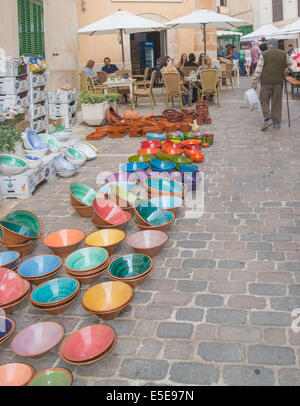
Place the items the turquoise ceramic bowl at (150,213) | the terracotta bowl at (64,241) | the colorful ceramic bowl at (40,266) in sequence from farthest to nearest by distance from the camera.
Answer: the turquoise ceramic bowl at (150,213)
the terracotta bowl at (64,241)
the colorful ceramic bowl at (40,266)

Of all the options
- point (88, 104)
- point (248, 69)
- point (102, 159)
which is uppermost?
point (248, 69)

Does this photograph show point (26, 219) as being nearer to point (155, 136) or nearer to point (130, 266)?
point (130, 266)

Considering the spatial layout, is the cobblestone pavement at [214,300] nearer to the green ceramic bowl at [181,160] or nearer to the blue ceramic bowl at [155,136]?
the green ceramic bowl at [181,160]

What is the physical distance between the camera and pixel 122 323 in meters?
2.85

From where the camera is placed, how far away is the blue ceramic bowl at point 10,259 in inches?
135

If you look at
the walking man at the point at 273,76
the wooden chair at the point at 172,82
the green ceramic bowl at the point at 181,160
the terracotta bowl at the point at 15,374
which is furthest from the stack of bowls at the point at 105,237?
the wooden chair at the point at 172,82

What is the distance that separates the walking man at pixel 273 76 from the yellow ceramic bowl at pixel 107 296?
20.8 feet

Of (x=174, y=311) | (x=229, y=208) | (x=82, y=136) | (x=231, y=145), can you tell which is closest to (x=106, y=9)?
(x=82, y=136)

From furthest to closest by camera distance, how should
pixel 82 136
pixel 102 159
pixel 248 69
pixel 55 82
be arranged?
pixel 248 69
pixel 55 82
pixel 82 136
pixel 102 159

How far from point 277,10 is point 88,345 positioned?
3308 cm

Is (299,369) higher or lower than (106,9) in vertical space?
lower

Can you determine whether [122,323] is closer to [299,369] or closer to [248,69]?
[299,369]

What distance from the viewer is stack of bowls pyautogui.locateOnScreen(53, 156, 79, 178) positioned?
6.09 metres

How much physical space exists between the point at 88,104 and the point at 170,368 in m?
7.96
